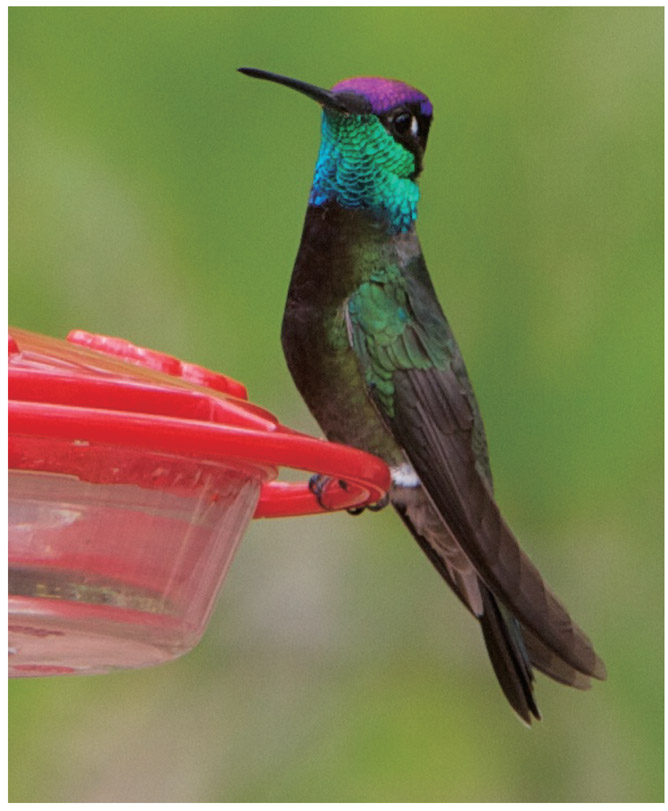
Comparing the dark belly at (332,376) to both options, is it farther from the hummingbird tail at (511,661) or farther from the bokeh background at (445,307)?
the bokeh background at (445,307)

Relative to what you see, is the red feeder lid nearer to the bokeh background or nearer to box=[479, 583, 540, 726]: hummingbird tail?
box=[479, 583, 540, 726]: hummingbird tail

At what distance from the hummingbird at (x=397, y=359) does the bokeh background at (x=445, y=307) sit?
42.3 inches

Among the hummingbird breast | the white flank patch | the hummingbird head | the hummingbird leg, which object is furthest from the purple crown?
the hummingbird leg

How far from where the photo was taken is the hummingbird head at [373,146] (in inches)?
79.1

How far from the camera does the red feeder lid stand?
112cm

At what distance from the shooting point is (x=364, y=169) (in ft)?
6.66

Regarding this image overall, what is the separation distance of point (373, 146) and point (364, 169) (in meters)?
0.03

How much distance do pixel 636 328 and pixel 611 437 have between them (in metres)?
0.26

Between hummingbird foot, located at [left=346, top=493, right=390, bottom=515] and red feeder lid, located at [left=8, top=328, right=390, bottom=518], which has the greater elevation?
red feeder lid, located at [left=8, top=328, right=390, bottom=518]

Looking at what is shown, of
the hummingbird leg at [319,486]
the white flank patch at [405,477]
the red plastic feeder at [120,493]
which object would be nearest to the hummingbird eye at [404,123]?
the white flank patch at [405,477]

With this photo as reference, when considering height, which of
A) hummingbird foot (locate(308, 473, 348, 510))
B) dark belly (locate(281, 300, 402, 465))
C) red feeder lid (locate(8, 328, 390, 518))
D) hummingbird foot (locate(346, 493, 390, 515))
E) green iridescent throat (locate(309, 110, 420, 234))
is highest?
green iridescent throat (locate(309, 110, 420, 234))

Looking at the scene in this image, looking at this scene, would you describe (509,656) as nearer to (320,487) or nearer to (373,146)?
(320,487)

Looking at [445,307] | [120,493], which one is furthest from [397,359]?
[445,307]

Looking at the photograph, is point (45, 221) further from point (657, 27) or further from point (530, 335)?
point (657, 27)
